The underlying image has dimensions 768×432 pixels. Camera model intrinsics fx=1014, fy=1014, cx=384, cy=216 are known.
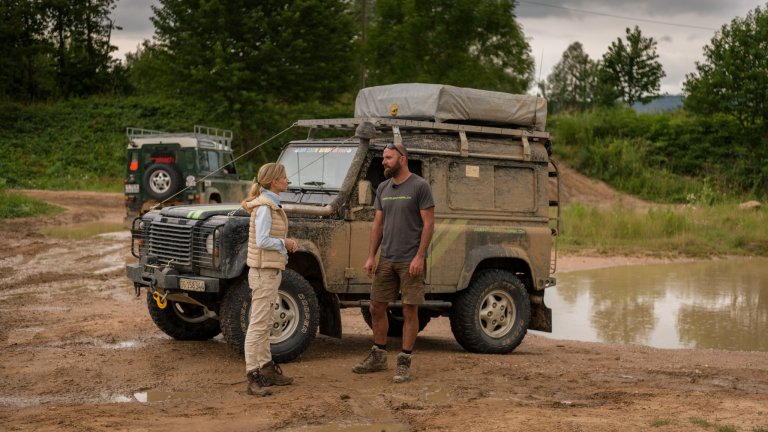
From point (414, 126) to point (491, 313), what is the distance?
2.08 m

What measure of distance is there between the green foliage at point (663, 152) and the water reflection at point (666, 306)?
19299mm

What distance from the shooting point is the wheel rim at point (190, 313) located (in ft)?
33.8

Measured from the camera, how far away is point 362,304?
31.3ft

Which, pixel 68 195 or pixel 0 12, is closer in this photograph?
pixel 68 195

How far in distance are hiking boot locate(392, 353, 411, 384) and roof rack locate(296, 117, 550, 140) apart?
2.33 m

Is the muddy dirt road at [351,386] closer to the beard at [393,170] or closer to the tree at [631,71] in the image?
the beard at [393,170]

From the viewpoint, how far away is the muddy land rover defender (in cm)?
896

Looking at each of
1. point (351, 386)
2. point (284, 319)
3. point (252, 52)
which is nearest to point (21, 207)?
point (252, 52)

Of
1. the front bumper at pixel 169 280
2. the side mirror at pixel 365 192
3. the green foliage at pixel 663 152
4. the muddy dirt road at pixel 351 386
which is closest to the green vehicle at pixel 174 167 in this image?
the muddy dirt road at pixel 351 386

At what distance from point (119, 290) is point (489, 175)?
6658mm

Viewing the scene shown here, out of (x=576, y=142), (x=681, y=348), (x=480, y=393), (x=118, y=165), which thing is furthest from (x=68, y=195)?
(x=480, y=393)

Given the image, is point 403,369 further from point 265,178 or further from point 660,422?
point 660,422

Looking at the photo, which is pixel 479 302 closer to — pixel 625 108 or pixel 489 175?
pixel 489 175

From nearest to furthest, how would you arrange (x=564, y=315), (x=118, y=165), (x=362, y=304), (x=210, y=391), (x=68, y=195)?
1. (x=210, y=391)
2. (x=362, y=304)
3. (x=564, y=315)
4. (x=68, y=195)
5. (x=118, y=165)
